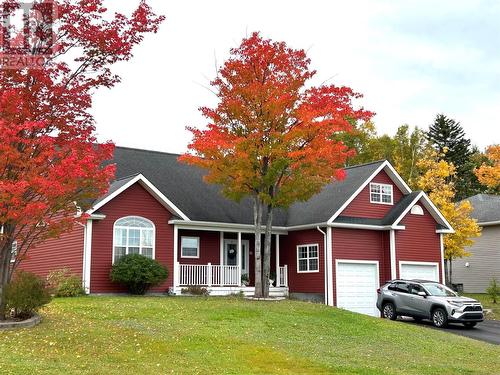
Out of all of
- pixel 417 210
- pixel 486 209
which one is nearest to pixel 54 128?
pixel 417 210

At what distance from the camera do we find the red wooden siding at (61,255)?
24875mm

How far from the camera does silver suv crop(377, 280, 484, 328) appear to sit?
23.0m

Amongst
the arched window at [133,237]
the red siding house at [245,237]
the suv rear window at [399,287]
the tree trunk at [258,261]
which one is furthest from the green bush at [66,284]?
the suv rear window at [399,287]

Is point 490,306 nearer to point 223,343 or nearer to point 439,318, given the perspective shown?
point 439,318

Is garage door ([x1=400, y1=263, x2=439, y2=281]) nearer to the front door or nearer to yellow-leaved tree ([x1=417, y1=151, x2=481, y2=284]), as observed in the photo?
yellow-leaved tree ([x1=417, y1=151, x2=481, y2=284])

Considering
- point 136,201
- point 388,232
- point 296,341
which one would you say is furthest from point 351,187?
point 296,341

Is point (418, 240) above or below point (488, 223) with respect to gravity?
below

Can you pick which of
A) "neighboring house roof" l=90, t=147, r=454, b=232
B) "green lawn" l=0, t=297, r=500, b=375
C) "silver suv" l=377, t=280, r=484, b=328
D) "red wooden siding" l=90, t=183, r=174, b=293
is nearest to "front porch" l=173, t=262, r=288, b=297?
"red wooden siding" l=90, t=183, r=174, b=293

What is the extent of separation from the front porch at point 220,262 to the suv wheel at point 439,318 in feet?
25.7

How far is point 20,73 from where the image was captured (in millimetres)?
15516

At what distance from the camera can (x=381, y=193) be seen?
30.6 meters

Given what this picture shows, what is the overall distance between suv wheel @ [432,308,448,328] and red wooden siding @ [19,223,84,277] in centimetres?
1330

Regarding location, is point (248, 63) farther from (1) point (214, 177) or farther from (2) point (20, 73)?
(2) point (20, 73)

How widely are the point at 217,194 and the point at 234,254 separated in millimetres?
2983
